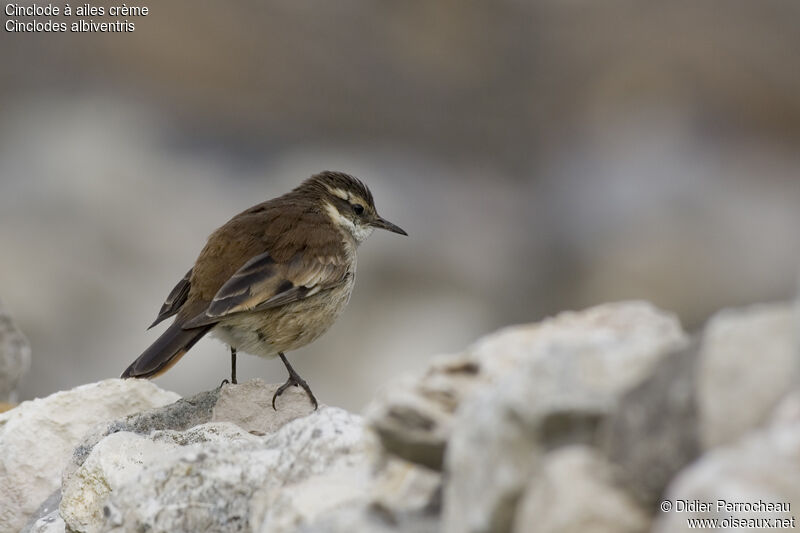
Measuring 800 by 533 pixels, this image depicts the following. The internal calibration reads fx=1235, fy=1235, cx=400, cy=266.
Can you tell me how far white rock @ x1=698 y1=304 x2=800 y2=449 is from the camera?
9.68 feet

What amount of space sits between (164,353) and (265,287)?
826 mm

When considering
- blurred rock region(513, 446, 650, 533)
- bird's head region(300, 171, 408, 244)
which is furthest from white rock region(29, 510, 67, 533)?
bird's head region(300, 171, 408, 244)

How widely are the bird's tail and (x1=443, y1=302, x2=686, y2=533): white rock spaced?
3.47 meters

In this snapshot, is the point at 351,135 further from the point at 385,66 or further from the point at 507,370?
the point at 507,370

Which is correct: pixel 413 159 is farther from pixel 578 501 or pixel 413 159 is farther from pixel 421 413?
pixel 578 501

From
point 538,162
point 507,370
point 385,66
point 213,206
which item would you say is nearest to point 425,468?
point 507,370

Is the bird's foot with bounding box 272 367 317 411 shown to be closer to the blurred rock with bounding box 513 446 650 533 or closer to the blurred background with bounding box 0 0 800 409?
the blurred rock with bounding box 513 446 650 533

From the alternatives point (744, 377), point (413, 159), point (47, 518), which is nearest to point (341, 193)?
point (47, 518)

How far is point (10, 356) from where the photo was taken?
25.4ft

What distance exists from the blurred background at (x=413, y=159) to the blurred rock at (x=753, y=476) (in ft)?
37.9

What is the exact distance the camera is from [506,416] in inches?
127

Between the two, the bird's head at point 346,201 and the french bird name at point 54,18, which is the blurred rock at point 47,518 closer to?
the bird's head at point 346,201

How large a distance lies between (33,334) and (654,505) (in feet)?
43.1

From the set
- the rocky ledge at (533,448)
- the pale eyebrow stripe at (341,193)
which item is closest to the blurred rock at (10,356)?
the pale eyebrow stripe at (341,193)
